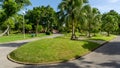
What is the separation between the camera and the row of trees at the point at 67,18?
3372 centimetres

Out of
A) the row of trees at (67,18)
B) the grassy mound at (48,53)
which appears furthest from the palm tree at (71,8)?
the grassy mound at (48,53)

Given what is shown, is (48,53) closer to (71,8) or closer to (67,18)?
(67,18)

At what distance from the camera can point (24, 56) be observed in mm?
19609

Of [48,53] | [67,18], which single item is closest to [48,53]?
[48,53]

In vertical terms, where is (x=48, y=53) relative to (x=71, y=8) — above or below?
below

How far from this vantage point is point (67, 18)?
3353 centimetres

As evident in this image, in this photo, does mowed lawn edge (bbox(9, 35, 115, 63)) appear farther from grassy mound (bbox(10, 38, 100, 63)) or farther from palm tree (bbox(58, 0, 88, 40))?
palm tree (bbox(58, 0, 88, 40))

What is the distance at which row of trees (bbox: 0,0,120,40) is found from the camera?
1328 inches

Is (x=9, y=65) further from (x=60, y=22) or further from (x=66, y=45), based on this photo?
(x=60, y=22)

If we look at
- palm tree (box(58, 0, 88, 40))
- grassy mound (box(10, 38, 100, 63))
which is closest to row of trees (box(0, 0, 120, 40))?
palm tree (box(58, 0, 88, 40))

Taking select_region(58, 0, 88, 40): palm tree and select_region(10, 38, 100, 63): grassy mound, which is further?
select_region(58, 0, 88, 40): palm tree

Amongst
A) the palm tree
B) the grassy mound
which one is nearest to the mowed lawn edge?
the grassy mound

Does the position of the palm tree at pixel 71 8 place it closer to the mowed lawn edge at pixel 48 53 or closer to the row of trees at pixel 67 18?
the row of trees at pixel 67 18

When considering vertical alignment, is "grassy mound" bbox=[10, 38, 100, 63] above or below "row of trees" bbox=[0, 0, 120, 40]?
below
